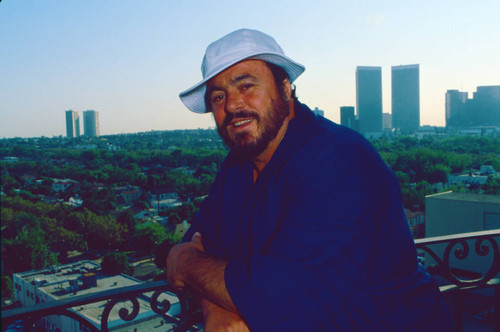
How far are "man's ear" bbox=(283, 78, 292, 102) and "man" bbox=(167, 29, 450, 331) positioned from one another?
0.02m

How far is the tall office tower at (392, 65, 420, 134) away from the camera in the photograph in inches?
4072

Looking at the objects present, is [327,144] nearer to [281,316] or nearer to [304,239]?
[304,239]

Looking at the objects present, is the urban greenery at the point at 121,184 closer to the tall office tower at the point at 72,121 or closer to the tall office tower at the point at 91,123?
the tall office tower at the point at 91,123

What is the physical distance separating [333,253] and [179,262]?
40 centimetres

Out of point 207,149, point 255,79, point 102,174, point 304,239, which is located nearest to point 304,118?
point 255,79

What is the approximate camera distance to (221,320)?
29.2 inches

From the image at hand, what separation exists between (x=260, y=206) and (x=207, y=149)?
46.7 metres

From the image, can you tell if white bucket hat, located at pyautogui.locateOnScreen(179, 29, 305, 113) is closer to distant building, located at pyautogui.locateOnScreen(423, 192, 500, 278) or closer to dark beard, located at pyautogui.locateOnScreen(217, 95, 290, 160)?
dark beard, located at pyautogui.locateOnScreen(217, 95, 290, 160)

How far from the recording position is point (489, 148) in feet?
149

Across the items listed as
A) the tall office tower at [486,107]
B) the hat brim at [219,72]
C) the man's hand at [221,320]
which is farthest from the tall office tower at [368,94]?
the man's hand at [221,320]

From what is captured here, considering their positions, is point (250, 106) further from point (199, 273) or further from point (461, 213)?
point (461, 213)

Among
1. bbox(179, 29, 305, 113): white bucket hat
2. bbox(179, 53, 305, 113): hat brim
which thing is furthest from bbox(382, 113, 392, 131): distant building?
bbox(179, 29, 305, 113): white bucket hat

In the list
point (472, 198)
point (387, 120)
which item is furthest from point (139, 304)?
point (387, 120)

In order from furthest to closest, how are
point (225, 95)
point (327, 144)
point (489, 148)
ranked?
point (489, 148)
point (225, 95)
point (327, 144)
